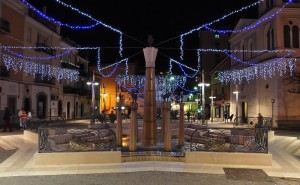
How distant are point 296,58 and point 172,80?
25697 mm

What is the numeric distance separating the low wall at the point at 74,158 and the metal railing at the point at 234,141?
2.78 meters

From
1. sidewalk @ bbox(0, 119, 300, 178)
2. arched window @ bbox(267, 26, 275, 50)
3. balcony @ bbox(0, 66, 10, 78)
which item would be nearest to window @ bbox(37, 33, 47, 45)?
balcony @ bbox(0, 66, 10, 78)

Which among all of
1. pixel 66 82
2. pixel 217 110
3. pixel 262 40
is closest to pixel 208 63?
pixel 217 110

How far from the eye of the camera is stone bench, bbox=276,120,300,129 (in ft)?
91.7

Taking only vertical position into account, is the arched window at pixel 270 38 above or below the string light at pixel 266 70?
above

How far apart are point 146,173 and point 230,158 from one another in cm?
282

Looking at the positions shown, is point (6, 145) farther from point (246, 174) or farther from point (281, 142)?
point (281, 142)

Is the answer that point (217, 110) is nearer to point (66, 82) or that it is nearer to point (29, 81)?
point (66, 82)

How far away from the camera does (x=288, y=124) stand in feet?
92.2

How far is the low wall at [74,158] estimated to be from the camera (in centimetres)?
1048

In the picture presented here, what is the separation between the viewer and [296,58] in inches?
1134

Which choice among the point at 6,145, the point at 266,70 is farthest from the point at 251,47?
the point at 6,145

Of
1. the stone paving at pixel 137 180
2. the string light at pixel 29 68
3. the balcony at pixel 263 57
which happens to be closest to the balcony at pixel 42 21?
the string light at pixel 29 68

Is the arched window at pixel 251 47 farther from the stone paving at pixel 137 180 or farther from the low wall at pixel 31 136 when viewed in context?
the stone paving at pixel 137 180
